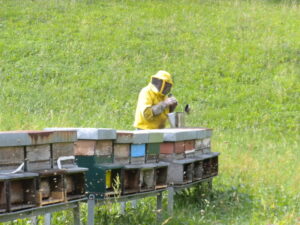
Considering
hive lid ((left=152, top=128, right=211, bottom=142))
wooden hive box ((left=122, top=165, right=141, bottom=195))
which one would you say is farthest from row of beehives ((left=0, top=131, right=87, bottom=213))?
hive lid ((left=152, top=128, right=211, bottom=142))

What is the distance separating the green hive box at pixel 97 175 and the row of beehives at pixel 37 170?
380 mm

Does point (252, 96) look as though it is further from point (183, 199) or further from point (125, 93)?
point (183, 199)

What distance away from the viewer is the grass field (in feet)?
31.0

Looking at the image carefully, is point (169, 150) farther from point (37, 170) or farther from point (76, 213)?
point (37, 170)

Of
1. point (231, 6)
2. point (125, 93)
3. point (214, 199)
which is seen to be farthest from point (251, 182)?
point (231, 6)

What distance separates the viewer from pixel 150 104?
897 centimetres

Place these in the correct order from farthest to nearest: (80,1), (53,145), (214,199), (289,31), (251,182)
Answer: (80,1)
(289,31)
(251,182)
(214,199)
(53,145)

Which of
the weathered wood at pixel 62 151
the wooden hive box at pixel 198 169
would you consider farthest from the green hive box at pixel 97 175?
the wooden hive box at pixel 198 169

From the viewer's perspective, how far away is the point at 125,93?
1886 centimetres

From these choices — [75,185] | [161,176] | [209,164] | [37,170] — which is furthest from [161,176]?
[37,170]

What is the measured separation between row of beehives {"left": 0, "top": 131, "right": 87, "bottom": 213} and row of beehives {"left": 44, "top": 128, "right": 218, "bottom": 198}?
0.44 m

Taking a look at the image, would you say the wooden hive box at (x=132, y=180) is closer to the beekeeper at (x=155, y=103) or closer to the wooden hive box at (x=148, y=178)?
the wooden hive box at (x=148, y=178)

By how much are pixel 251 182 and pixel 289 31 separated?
16208 millimetres

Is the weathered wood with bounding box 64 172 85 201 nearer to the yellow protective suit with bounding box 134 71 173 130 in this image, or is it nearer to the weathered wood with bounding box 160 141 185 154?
the weathered wood with bounding box 160 141 185 154
